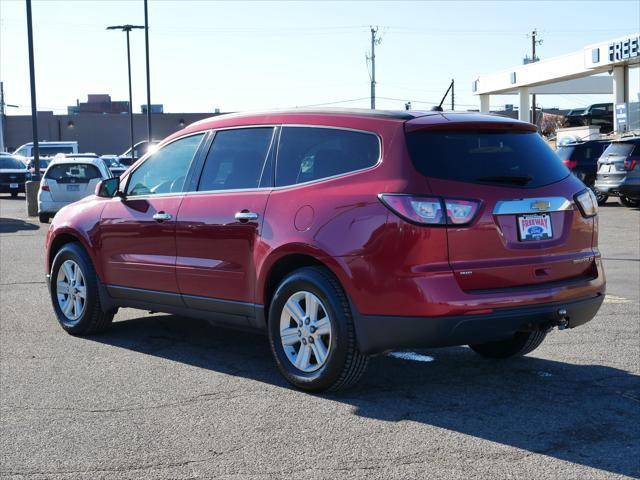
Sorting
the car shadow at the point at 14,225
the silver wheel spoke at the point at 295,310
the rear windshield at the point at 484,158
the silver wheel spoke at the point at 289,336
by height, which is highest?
the rear windshield at the point at 484,158

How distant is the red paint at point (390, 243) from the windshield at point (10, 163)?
3158 centimetres

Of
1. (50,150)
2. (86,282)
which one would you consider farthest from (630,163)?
(50,150)

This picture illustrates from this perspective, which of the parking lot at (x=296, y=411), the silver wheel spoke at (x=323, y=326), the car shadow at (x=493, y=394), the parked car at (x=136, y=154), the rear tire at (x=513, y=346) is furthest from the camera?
the parked car at (x=136, y=154)

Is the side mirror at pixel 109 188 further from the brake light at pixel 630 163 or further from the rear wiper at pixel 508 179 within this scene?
the brake light at pixel 630 163

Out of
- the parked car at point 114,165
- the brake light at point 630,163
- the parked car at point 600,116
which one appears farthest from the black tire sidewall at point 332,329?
the parked car at point 600,116

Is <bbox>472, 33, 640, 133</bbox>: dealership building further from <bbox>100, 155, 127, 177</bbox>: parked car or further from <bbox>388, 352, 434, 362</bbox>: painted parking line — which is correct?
→ <bbox>388, 352, 434, 362</bbox>: painted parking line

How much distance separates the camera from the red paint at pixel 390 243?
17.5 feet

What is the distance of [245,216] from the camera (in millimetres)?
6270

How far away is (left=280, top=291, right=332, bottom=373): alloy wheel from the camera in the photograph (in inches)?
228

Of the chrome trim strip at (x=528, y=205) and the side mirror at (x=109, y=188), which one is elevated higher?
the side mirror at (x=109, y=188)

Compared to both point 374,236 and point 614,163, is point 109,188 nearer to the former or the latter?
point 374,236

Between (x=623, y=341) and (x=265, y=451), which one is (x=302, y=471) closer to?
(x=265, y=451)

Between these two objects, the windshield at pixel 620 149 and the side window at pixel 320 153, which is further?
the windshield at pixel 620 149

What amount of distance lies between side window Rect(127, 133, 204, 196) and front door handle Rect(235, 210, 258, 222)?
89cm
